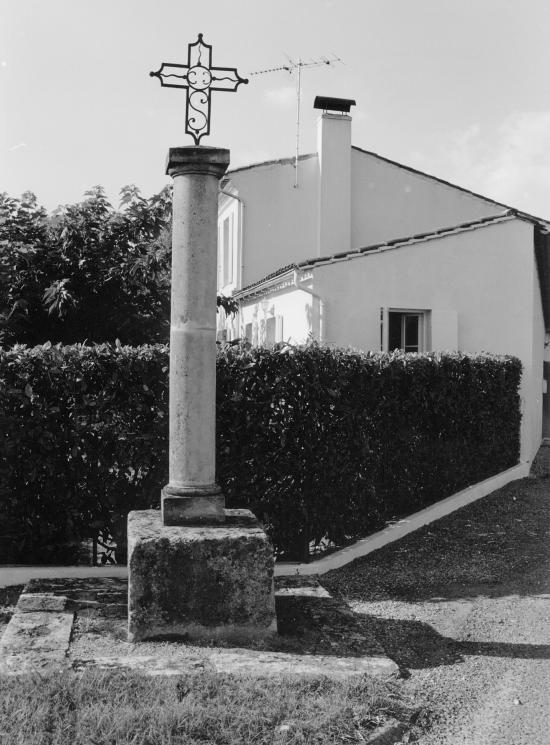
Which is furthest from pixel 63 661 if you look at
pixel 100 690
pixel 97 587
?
pixel 97 587

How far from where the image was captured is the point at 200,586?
4.83 meters

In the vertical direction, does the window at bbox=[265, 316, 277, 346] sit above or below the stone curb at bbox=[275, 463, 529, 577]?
above

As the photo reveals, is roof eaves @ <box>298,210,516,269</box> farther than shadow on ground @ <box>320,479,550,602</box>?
Yes

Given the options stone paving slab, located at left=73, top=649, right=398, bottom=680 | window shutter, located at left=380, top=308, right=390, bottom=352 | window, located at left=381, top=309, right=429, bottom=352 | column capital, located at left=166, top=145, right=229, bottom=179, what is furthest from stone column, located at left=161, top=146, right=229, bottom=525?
window, located at left=381, top=309, right=429, bottom=352

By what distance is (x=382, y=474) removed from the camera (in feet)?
27.4

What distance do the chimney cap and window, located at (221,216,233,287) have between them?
3424 mm

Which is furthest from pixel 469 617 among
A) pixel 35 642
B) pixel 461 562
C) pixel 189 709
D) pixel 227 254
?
pixel 227 254

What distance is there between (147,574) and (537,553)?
4.43m

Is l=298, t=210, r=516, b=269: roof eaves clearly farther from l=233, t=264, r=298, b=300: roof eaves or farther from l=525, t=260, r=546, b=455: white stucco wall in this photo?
l=525, t=260, r=546, b=455: white stucco wall

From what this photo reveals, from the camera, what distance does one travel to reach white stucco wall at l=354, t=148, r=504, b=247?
18.1 meters

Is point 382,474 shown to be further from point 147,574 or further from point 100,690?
point 100,690

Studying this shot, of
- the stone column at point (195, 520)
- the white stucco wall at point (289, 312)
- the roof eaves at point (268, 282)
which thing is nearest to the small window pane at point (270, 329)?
the white stucco wall at point (289, 312)

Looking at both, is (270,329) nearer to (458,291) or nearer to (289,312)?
(289,312)

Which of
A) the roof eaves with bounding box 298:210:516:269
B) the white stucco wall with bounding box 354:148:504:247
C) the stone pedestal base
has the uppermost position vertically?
the white stucco wall with bounding box 354:148:504:247
